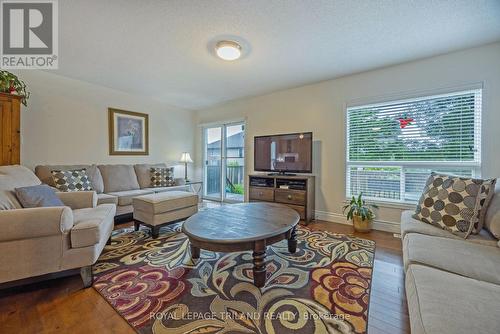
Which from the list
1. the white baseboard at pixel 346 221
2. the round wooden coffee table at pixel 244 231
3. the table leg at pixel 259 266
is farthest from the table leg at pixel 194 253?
the white baseboard at pixel 346 221

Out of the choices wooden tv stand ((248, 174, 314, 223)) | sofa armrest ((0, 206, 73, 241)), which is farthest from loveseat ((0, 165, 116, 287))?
wooden tv stand ((248, 174, 314, 223))

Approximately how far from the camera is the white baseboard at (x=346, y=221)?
9.42 ft

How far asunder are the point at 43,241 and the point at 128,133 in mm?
3022

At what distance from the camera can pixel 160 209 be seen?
8.52ft

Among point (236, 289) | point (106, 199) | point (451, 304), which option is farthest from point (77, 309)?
point (451, 304)

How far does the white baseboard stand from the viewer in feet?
9.42

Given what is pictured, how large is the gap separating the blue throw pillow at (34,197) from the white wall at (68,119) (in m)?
1.70

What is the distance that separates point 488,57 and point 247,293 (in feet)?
11.7

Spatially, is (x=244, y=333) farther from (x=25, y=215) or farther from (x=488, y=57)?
(x=488, y=57)

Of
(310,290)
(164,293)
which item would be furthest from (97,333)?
(310,290)

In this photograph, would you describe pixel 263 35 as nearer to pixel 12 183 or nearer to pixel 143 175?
pixel 12 183

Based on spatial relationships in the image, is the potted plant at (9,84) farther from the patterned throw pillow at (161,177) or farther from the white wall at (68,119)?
the patterned throw pillow at (161,177)

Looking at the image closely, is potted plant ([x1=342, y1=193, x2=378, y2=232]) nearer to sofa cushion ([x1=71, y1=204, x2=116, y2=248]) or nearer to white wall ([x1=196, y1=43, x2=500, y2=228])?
white wall ([x1=196, y1=43, x2=500, y2=228])

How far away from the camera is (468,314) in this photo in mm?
778
